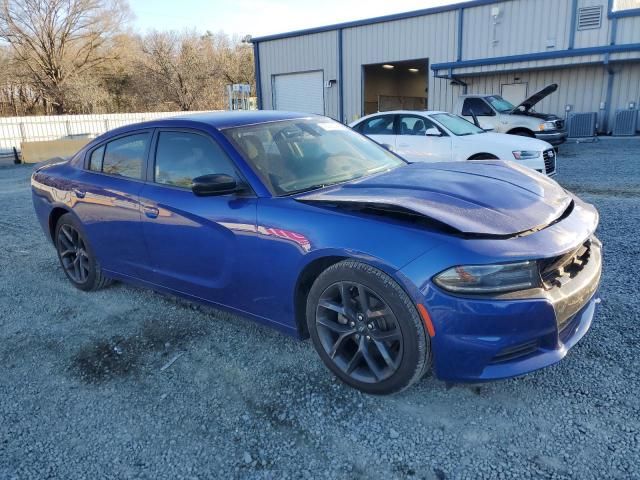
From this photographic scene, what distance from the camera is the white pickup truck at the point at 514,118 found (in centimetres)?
1345

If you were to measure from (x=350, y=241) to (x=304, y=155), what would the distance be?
109 centimetres

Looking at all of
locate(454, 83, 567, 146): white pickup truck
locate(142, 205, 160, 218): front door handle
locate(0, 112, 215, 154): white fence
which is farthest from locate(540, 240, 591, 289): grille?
locate(0, 112, 215, 154): white fence

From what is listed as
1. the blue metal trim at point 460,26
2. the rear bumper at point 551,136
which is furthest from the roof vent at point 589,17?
the rear bumper at point 551,136

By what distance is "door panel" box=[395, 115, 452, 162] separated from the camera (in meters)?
8.70

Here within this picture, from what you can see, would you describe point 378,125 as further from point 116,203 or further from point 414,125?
point 116,203

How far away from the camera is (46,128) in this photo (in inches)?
838

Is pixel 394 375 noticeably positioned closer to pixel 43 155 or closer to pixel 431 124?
pixel 431 124

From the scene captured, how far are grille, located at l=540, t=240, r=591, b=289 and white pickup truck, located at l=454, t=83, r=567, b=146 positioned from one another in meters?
11.8

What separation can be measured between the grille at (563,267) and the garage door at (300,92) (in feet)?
74.7

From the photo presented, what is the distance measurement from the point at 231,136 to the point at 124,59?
140ft

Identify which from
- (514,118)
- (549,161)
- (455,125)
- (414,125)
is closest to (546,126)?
(514,118)

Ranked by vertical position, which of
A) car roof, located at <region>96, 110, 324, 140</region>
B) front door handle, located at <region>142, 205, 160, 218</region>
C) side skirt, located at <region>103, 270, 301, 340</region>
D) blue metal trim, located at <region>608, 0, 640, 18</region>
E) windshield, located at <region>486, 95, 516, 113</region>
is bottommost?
side skirt, located at <region>103, 270, 301, 340</region>

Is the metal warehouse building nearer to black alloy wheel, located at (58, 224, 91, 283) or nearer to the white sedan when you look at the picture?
the white sedan

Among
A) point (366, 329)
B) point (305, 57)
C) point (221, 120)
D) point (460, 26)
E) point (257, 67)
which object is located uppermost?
point (460, 26)
